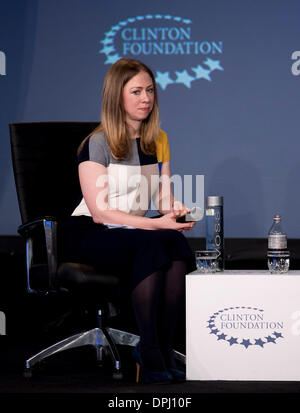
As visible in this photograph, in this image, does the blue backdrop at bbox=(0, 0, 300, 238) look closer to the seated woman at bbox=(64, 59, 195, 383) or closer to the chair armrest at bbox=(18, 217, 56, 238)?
the seated woman at bbox=(64, 59, 195, 383)

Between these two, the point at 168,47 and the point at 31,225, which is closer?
the point at 31,225

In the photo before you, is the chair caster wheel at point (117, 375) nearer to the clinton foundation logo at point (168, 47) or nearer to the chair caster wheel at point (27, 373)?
the chair caster wheel at point (27, 373)

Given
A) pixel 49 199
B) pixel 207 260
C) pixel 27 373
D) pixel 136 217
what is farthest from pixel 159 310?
pixel 49 199

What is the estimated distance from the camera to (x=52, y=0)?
3.70 metres

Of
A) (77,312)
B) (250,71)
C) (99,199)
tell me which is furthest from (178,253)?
(250,71)

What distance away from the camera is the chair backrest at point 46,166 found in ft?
8.47

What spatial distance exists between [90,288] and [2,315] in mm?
1397

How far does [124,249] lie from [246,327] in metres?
0.49

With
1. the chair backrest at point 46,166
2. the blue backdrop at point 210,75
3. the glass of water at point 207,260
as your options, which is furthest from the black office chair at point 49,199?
the blue backdrop at point 210,75

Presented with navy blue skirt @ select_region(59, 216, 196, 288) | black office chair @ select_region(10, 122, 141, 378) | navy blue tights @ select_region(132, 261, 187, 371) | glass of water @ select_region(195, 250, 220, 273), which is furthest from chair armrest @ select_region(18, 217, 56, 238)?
glass of water @ select_region(195, 250, 220, 273)

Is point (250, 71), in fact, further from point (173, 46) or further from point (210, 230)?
point (210, 230)

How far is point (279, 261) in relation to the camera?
2.13 metres

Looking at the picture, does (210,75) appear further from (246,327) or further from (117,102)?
(246,327)

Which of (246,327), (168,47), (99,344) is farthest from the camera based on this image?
(168,47)
